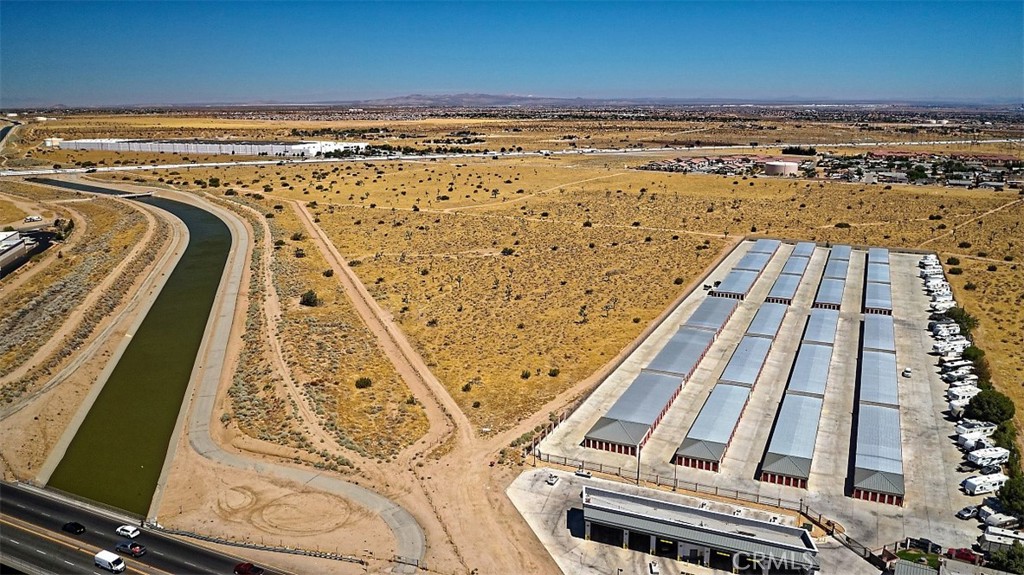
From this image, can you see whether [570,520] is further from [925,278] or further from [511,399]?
[925,278]

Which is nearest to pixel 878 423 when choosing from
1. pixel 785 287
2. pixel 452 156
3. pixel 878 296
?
pixel 878 296

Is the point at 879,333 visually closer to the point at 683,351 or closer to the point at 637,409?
the point at 683,351

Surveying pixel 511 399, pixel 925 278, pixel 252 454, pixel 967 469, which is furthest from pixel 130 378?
pixel 925 278

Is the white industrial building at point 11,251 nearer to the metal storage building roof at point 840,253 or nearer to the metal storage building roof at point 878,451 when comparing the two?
the metal storage building roof at point 878,451

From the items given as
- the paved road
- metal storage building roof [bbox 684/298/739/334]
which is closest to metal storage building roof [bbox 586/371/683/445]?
metal storage building roof [bbox 684/298/739/334]

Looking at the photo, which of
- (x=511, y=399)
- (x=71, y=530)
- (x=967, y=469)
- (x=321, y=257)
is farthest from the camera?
(x=321, y=257)

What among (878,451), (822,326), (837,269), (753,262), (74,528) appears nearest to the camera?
(74,528)

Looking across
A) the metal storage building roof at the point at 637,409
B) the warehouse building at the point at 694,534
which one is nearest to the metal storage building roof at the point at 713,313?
the metal storage building roof at the point at 637,409
